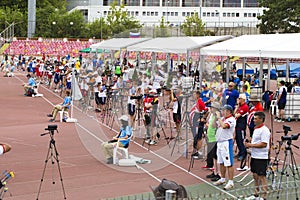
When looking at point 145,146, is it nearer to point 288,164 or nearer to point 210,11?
point 288,164

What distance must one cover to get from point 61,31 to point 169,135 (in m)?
67.9

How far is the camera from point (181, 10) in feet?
333

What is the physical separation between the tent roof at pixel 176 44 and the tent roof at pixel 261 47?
74 centimetres

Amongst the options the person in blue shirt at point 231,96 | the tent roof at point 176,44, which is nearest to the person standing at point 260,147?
the person in blue shirt at point 231,96

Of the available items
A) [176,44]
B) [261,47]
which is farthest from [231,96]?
[176,44]

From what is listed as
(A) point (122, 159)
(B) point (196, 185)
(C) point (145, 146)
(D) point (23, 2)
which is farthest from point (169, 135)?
(D) point (23, 2)

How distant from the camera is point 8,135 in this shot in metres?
16.5

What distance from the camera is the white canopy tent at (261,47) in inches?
770

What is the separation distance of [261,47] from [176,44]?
16.6 ft

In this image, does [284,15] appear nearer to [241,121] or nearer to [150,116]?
[150,116]

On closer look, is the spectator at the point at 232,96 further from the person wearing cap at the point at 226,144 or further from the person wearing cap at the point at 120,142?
the person wearing cap at the point at 226,144

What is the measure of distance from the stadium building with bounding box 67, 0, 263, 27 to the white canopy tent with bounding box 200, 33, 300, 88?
7419 centimetres

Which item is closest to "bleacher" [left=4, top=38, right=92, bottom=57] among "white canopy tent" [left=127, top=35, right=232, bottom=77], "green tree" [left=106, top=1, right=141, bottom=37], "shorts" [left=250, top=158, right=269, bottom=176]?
"green tree" [left=106, top=1, right=141, bottom=37]

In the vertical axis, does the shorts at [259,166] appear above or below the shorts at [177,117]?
below
